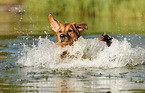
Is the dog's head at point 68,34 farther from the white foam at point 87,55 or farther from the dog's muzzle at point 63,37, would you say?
the white foam at point 87,55

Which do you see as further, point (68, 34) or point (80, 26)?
point (80, 26)

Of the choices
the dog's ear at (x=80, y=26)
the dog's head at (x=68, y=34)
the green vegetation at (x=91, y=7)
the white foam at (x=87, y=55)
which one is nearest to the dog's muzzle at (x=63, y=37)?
the dog's head at (x=68, y=34)

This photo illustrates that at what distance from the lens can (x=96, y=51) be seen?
1101cm

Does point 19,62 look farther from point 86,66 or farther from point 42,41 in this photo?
point 86,66

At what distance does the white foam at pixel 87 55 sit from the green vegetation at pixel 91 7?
49.9 feet

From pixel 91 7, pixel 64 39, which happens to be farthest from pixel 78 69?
pixel 91 7

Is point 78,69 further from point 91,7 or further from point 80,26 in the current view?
point 91,7

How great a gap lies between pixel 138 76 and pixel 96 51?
2.65 m

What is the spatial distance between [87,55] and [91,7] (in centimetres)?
1970

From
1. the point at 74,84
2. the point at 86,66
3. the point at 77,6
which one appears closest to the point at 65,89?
the point at 74,84

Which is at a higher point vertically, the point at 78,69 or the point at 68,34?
the point at 68,34

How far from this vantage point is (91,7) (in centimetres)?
3014

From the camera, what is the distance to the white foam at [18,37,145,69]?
10.2 metres

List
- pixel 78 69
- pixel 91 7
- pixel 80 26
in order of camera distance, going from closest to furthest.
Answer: pixel 78 69 → pixel 80 26 → pixel 91 7
